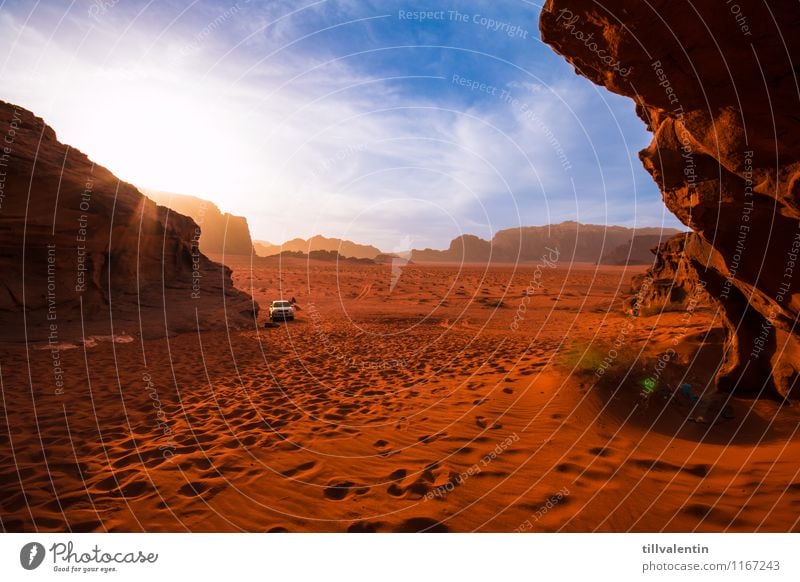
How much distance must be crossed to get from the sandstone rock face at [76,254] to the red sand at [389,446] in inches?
159

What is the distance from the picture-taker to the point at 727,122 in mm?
4285

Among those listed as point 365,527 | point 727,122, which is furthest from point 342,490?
point 727,122

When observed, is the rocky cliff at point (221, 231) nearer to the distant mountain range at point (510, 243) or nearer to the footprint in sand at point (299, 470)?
the distant mountain range at point (510, 243)

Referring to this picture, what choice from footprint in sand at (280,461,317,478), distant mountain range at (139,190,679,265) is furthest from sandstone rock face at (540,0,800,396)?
distant mountain range at (139,190,679,265)

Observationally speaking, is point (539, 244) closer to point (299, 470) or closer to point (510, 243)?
point (510, 243)

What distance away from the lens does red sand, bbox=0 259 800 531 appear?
3709 mm

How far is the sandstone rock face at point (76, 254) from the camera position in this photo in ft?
42.0

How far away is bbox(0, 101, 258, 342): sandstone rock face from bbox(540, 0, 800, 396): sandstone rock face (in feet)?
52.8

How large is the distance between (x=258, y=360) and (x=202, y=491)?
7137mm

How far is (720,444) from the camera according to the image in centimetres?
518

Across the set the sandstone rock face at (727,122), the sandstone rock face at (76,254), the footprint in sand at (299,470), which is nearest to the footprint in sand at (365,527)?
the footprint in sand at (299,470)

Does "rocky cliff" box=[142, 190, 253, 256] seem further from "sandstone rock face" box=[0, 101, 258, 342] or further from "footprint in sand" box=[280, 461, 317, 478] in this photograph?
"footprint in sand" box=[280, 461, 317, 478]

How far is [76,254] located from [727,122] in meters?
20.5
